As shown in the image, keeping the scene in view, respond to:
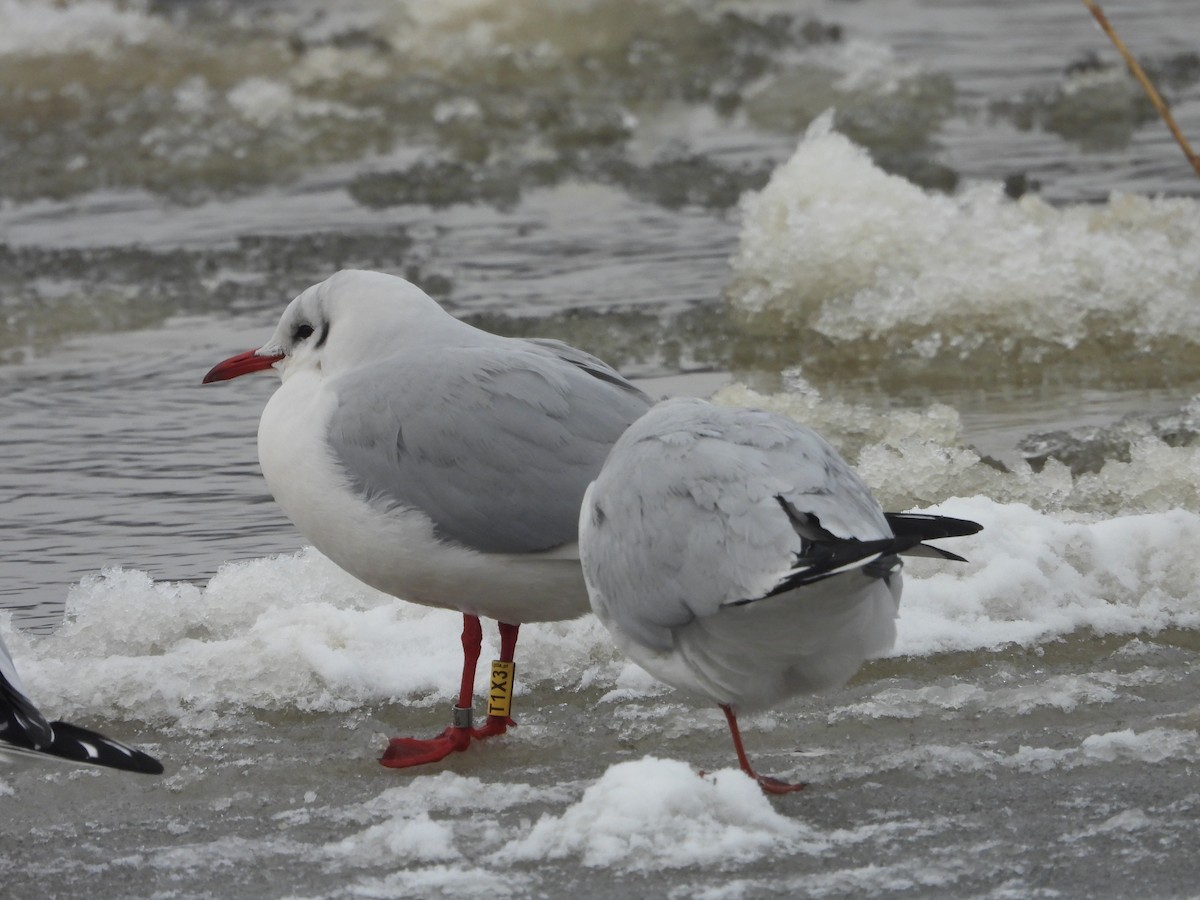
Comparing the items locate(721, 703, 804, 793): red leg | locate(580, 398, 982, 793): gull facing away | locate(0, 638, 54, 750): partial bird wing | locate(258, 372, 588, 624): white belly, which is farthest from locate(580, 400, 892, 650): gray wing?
locate(0, 638, 54, 750): partial bird wing

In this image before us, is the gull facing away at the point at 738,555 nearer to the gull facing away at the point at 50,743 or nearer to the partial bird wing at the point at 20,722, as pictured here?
the gull facing away at the point at 50,743

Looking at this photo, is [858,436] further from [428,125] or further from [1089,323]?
[428,125]

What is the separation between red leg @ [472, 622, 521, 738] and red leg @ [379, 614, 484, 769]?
0.12ft

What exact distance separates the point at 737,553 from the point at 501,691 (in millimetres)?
979

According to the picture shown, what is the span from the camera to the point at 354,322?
13.0ft

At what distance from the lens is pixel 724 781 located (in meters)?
3.18

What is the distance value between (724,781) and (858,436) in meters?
2.55

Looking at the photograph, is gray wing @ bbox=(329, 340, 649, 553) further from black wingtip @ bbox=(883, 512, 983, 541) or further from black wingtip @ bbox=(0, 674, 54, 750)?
black wingtip @ bbox=(0, 674, 54, 750)

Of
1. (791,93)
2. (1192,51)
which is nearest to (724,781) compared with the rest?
(791,93)

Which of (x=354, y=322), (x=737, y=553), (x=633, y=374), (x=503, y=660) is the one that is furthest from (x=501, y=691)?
(x=633, y=374)

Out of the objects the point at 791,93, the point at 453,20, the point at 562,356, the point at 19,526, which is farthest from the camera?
the point at 453,20

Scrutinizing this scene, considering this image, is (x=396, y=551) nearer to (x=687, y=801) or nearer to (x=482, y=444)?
(x=482, y=444)

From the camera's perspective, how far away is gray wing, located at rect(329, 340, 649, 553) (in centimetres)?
368

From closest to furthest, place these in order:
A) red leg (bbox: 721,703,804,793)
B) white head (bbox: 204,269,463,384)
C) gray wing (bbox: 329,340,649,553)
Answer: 1. red leg (bbox: 721,703,804,793)
2. gray wing (bbox: 329,340,649,553)
3. white head (bbox: 204,269,463,384)
